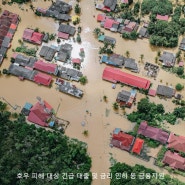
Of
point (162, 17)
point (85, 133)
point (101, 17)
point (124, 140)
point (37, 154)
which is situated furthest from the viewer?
point (101, 17)

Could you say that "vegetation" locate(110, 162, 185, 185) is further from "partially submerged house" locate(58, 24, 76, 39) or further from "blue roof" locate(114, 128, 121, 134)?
"partially submerged house" locate(58, 24, 76, 39)

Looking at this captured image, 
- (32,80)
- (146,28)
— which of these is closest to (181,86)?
(146,28)

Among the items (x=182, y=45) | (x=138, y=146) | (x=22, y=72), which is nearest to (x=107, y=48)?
(x=182, y=45)

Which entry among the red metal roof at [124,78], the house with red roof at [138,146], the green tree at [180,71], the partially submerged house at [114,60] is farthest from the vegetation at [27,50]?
the green tree at [180,71]

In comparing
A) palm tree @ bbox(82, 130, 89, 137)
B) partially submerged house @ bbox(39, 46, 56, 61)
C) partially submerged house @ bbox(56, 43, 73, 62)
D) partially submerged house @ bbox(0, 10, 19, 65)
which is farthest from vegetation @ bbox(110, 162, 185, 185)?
partially submerged house @ bbox(0, 10, 19, 65)

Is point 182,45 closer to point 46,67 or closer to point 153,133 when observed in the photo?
point 153,133

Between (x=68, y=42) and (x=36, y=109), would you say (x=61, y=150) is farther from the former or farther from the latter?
(x=68, y=42)
